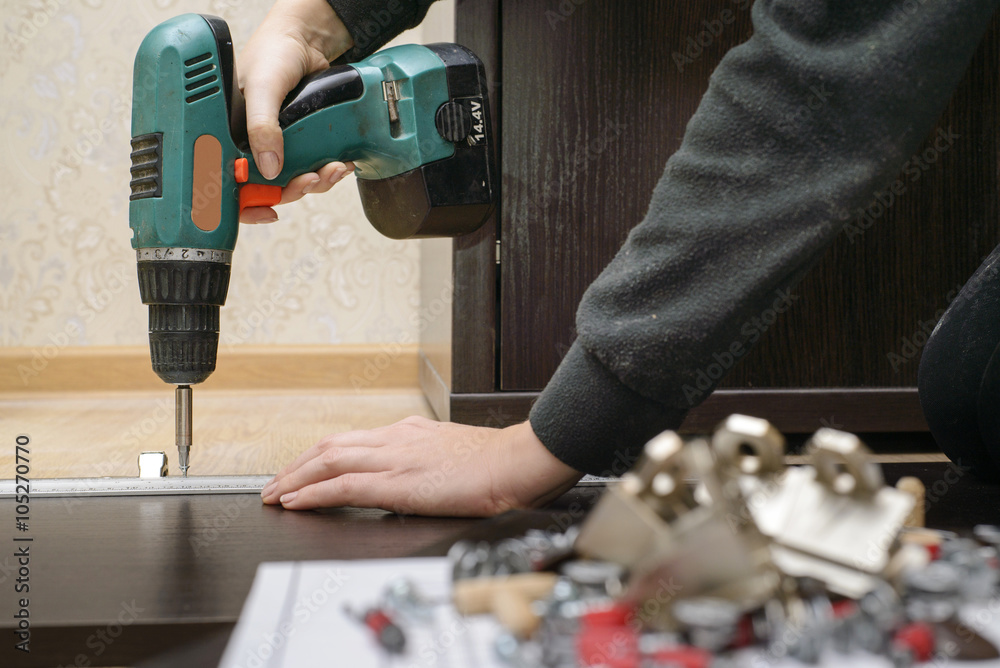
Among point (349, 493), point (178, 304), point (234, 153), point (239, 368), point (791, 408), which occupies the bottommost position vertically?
point (239, 368)

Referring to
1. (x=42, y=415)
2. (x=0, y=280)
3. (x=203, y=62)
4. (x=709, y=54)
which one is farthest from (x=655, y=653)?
(x=0, y=280)

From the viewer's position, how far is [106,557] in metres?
0.45

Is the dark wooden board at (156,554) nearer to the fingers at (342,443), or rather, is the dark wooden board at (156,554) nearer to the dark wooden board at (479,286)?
the fingers at (342,443)

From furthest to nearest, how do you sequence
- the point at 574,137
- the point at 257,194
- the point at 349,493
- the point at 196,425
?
the point at 196,425
the point at 574,137
the point at 257,194
the point at 349,493

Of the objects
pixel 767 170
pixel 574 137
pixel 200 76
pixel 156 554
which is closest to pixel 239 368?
pixel 574 137

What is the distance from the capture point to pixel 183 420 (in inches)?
25.7

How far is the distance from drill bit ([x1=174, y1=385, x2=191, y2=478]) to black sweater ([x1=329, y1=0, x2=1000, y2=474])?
34cm

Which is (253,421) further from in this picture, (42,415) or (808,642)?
(808,642)

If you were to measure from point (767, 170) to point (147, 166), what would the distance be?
443 mm

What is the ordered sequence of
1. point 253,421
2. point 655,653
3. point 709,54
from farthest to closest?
point 253,421, point 709,54, point 655,653

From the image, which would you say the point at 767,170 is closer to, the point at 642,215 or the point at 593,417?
the point at 593,417

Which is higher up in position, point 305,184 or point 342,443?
point 305,184

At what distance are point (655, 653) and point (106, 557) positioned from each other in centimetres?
33

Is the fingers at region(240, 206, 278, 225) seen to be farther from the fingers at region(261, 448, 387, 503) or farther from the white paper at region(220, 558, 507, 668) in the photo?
the white paper at region(220, 558, 507, 668)
